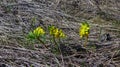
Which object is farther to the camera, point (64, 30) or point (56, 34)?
point (64, 30)

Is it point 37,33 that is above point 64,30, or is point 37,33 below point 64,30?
above

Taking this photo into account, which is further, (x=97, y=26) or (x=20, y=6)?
(x=20, y=6)

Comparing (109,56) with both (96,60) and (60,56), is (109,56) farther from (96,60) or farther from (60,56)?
(60,56)

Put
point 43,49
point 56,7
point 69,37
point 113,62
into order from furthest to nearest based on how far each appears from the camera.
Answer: point 56,7, point 69,37, point 43,49, point 113,62

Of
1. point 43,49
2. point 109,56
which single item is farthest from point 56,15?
point 109,56

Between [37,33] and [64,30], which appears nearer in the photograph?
[37,33]

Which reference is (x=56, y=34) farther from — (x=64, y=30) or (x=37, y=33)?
(x=64, y=30)

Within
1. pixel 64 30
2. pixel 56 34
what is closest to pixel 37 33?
pixel 56 34

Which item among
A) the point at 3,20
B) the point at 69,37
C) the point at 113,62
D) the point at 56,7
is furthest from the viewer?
the point at 56,7

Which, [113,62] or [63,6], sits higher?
[63,6]

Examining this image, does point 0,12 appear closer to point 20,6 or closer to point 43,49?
point 20,6
